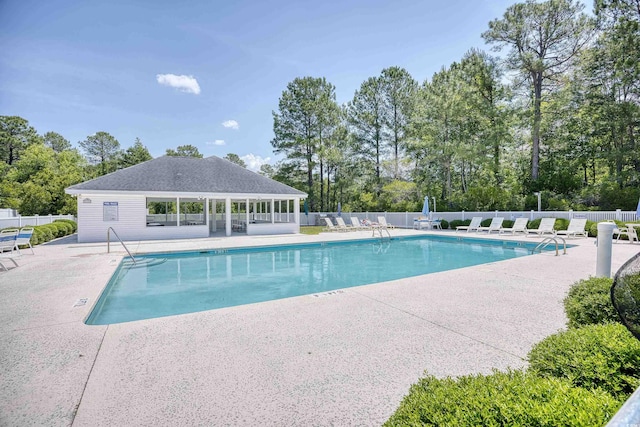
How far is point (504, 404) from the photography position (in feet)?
4.63

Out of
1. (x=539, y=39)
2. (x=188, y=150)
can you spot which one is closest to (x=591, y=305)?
(x=539, y=39)

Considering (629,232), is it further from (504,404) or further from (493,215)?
(504,404)

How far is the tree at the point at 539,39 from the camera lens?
20750 millimetres

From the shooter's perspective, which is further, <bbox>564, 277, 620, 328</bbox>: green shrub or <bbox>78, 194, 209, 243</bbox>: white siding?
<bbox>78, 194, 209, 243</bbox>: white siding

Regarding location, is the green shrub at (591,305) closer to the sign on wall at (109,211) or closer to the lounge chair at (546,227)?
the lounge chair at (546,227)

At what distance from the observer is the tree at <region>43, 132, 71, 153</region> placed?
140 ft

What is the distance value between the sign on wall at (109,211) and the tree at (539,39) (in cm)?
2599

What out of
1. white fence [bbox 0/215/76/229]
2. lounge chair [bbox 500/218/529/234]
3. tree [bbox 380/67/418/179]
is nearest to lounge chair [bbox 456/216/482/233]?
lounge chair [bbox 500/218/529/234]

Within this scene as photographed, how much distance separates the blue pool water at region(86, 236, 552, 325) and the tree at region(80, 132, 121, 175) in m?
37.9

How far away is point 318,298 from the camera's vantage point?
5293mm

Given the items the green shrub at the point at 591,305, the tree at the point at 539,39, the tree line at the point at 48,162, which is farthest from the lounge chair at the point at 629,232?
the tree line at the point at 48,162

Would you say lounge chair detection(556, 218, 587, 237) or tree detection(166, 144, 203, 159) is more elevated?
tree detection(166, 144, 203, 159)

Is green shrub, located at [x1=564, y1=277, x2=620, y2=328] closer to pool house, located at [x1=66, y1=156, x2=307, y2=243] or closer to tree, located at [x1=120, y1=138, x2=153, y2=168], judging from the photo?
pool house, located at [x1=66, y1=156, x2=307, y2=243]

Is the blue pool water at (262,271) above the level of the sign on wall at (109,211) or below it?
below
